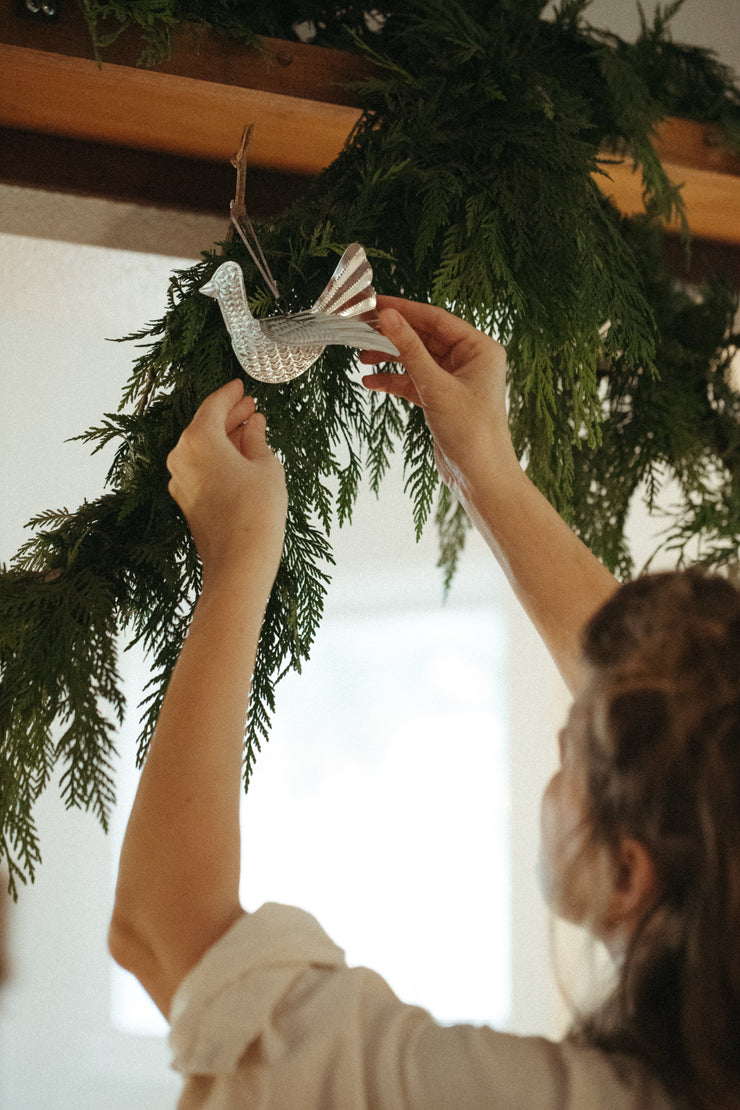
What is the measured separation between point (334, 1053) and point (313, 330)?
346 millimetres

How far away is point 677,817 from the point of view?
398 millimetres

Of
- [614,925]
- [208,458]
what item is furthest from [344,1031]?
[208,458]

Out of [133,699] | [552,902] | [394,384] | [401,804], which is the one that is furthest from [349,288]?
[401,804]

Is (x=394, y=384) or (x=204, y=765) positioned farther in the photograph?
(x=394, y=384)

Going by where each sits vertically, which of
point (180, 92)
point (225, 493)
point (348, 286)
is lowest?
point (225, 493)

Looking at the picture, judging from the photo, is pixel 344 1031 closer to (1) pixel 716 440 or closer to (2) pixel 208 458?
(2) pixel 208 458

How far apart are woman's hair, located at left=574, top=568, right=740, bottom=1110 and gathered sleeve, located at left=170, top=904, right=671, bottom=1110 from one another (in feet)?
0.08

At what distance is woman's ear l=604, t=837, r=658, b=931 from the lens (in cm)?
41

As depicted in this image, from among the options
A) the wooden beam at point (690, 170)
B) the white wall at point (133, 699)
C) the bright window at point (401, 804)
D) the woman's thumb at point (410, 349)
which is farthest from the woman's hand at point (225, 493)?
the bright window at point (401, 804)

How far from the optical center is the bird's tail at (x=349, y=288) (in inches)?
21.3

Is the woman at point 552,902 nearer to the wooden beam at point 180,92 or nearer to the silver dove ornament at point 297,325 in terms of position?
the silver dove ornament at point 297,325

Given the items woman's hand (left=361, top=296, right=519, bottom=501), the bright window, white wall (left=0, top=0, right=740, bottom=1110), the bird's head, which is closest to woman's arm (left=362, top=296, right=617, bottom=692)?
woman's hand (left=361, top=296, right=519, bottom=501)

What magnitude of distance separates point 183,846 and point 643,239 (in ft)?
2.18

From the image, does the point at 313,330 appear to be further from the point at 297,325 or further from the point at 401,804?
the point at 401,804
